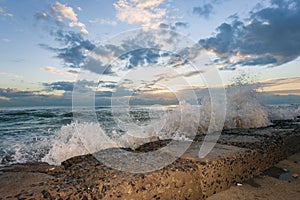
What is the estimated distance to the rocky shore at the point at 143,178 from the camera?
1327 millimetres

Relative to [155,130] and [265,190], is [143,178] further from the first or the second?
[155,130]

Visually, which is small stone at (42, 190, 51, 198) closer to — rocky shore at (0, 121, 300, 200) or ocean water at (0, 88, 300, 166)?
rocky shore at (0, 121, 300, 200)

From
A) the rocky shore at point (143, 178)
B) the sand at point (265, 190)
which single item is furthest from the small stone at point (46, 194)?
the sand at point (265, 190)

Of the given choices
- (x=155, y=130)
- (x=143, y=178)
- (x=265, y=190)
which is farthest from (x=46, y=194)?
(x=155, y=130)

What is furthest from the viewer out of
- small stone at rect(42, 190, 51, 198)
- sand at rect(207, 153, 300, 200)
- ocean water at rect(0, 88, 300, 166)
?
ocean water at rect(0, 88, 300, 166)

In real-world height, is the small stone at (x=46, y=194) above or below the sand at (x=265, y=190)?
above

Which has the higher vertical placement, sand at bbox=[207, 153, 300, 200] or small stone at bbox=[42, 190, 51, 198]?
small stone at bbox=[42, 190, 51, 198]

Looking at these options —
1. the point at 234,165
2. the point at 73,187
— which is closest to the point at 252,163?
the point at 234,165

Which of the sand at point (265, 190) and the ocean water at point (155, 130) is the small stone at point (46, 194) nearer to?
the sand at point (265, 190)

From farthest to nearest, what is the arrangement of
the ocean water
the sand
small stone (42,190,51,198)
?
the ocean water, the sand, small stone (42,190,51,198)

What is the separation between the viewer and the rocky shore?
133 cm

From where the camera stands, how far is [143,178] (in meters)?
1.56

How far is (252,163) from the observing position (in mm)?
2438

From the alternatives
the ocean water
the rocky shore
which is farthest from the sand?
the ocean water
